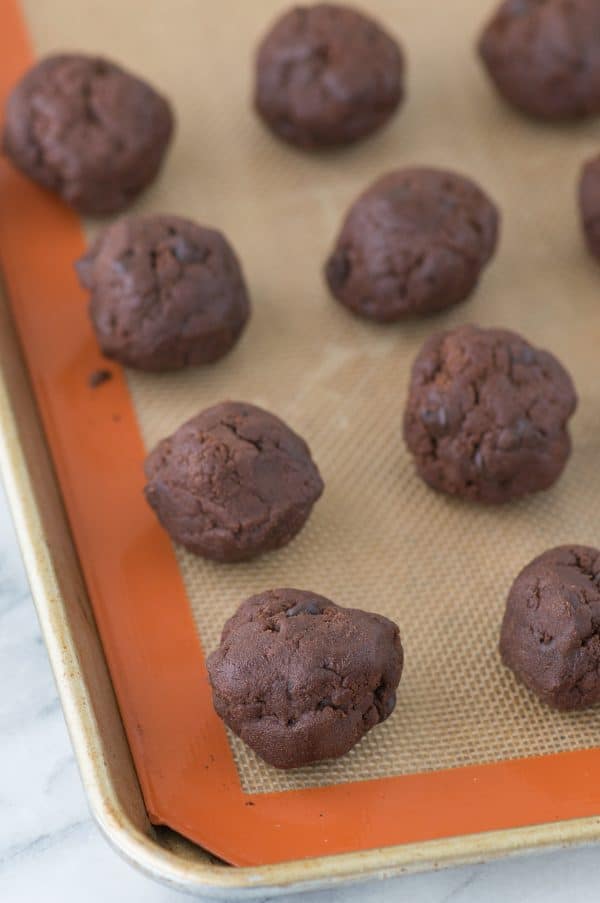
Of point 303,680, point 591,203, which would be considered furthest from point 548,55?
point 303,680

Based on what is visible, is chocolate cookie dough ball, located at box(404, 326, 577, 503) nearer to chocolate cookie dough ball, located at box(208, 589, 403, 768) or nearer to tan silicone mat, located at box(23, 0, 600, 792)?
tan silicone mat, located at box(23, 0, 600, 792)

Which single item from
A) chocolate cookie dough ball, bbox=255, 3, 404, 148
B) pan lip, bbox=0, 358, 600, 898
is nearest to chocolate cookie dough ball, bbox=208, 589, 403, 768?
pan lip, bbox=0, 358, 600, 898

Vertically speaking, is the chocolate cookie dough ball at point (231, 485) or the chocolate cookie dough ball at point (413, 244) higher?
the chocolate cookie dough ball at point (413, 244)

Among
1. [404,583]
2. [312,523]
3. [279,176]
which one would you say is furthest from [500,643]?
[279,176]

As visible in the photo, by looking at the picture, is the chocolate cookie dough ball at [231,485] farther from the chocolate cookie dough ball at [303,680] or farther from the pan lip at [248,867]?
the pan lip at [248,867]

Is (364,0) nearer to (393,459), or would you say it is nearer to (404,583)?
(393,459)

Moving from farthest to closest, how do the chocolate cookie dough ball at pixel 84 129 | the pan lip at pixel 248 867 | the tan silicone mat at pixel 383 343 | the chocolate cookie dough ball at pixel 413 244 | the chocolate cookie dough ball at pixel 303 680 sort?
the chocolate cookie dough ball at pixel 84 129 → the chocolate cookie dough ball at pixel 413 244 → the tan silicone mat at pixel 383 343 → the chocolate cookie dough ball at pixel 303 680 → the pan lip at pixel 248 867

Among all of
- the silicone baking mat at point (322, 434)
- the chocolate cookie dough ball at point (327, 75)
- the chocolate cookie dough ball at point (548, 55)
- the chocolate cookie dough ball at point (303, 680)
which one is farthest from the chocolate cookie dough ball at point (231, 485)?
the chocolate cookie dough ball at point (548, 55)

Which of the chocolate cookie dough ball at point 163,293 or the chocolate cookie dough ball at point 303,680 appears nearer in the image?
the chocolate cookie dough ball at point 303,680
